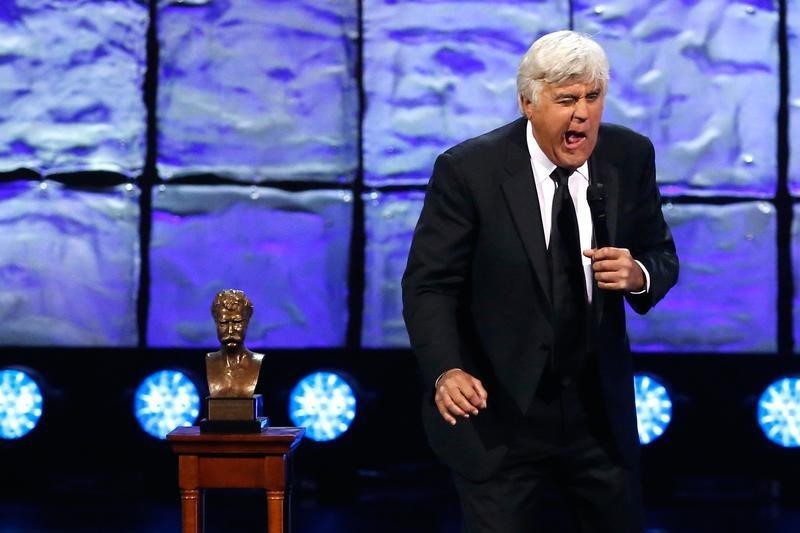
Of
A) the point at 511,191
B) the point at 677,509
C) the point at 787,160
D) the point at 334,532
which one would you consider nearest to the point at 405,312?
the point at 511,191

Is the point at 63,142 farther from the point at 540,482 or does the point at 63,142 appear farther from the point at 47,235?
the point at 540,482

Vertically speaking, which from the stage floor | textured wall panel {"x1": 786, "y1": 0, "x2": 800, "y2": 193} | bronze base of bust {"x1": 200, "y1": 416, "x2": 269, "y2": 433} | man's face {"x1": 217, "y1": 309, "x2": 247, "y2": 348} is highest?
textured wall panel {"x1": 786, "y1": 0, "x2": 800, "y2": 193}

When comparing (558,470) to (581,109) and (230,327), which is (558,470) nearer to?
(581,109)

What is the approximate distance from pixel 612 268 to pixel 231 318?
6.08ft

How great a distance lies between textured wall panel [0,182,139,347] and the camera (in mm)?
5371

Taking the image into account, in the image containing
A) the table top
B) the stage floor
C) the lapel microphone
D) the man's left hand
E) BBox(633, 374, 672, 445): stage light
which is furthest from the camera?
BBox(633, 374, 672, 445): stage light

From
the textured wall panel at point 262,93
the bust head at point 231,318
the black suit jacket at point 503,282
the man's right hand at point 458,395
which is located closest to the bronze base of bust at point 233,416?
the bust head at point 231,318

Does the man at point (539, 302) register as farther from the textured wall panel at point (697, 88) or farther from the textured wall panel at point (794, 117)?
the textured wall panel at point (794, 117)

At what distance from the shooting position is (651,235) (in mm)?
2254

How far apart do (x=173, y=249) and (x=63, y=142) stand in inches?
25.4

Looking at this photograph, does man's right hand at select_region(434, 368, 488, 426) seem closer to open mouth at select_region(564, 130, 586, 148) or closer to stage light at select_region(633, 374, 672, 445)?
open mouth at select_region(564, 130, 586, 148)

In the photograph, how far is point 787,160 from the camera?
5.40m

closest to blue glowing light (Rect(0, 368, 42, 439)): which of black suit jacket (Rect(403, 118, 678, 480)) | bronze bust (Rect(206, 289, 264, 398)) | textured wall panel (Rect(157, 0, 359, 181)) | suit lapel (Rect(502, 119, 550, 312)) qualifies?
textured wall panel (Rect(157, 0, 359, 181))

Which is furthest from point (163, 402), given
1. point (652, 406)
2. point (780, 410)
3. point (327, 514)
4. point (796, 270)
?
point (796, 270)
